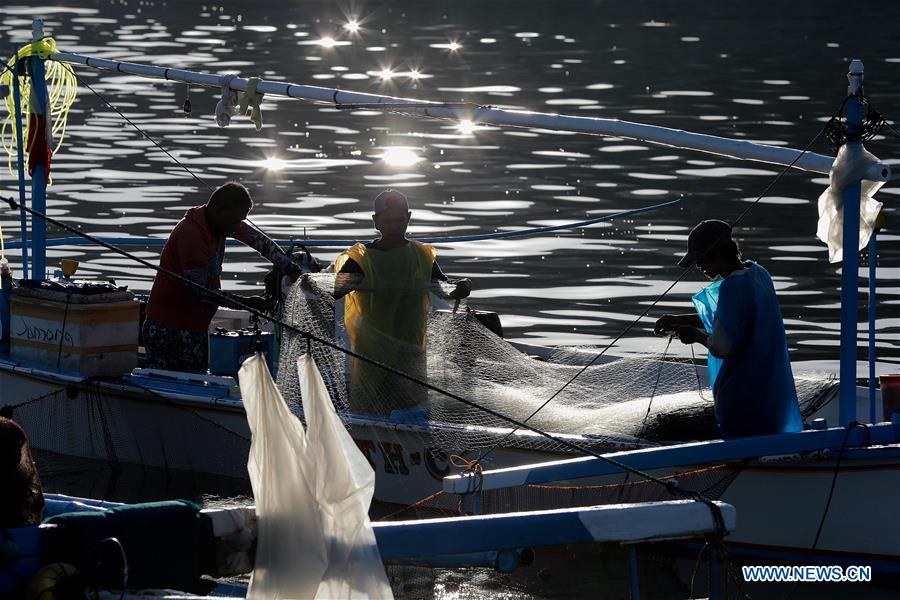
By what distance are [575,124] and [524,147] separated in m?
18.2

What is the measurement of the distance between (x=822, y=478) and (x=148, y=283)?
1125cm

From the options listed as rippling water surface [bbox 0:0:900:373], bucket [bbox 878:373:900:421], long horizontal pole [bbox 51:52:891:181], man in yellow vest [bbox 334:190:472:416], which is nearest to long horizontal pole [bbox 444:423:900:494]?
bucket [bbox 878:373:900:421]

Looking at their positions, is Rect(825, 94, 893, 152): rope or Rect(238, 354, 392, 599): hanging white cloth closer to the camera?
Rect(238, 354, 392, 599): hanging white cloth

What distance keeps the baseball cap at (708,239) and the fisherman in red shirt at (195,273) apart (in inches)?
130

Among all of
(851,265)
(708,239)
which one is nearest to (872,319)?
(851,265)

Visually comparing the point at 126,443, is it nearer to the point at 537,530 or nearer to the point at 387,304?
the point at 387,304

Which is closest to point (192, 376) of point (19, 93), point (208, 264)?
point (208, 264)

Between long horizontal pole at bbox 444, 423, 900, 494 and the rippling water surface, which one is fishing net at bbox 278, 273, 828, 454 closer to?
long horizontal pole at bbox 444, 423, 900, 494

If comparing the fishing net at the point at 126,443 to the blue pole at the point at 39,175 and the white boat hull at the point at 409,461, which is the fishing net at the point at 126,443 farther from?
the blue pole at the point at 39,175

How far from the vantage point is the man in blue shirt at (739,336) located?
8.44 meters

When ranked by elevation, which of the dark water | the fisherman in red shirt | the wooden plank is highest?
the dark water

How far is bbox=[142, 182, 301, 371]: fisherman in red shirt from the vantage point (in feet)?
34.7

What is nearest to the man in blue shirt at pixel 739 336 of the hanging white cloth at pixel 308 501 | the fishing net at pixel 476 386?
the fishing net at pixel 476 386

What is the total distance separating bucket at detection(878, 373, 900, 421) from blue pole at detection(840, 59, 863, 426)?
807 millimetres
